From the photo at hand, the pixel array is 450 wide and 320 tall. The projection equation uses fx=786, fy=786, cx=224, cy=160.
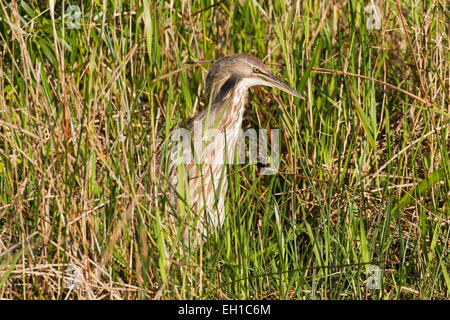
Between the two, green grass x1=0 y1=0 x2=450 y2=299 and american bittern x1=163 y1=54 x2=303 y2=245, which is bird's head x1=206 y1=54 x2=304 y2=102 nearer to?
american bittern x1=163 y1=54 x2=303 y2=245

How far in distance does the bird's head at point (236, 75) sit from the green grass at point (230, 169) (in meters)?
0.11

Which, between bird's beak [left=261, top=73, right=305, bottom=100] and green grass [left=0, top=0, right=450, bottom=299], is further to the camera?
bird's beak [left=261, top=73, right=305, bottom=100]

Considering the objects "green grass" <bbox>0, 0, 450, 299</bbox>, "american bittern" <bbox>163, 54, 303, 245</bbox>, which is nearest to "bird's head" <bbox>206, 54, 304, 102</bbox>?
"american bittern" <bbox>163, 54, 303, 245</bbox>

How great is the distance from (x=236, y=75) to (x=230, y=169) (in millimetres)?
451

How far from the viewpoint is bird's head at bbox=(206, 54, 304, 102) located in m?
2.98

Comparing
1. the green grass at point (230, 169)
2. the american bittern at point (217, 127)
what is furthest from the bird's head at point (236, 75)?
the green grass at point (230, 169)

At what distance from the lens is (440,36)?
2957 mm

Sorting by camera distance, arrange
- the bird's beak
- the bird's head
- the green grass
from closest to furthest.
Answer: the green grass → the bird's beak → the bird's head

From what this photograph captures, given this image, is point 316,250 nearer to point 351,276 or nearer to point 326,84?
point 351,276

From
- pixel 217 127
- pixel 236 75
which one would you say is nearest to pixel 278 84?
pixel 236 75

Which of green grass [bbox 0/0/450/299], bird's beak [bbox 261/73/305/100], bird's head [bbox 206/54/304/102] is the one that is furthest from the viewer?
bird's head [bbox 206/54/304/102]

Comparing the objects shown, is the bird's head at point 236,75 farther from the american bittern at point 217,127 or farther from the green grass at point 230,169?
the green grass at point 230,169

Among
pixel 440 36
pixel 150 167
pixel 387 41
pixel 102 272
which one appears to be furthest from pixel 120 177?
pixel 387 41

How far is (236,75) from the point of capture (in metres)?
3.01
